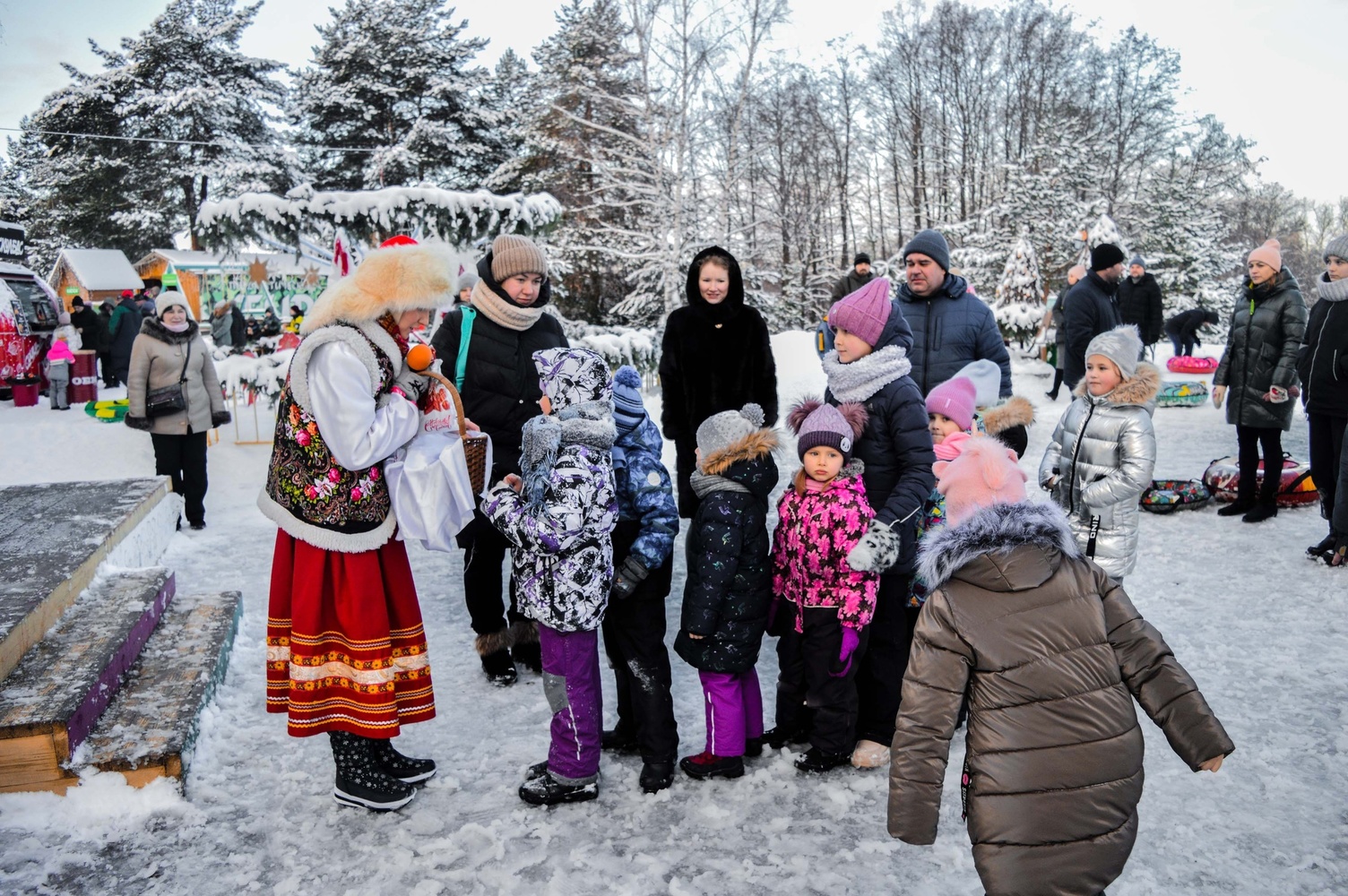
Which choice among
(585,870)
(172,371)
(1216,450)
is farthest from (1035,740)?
(1216,450)

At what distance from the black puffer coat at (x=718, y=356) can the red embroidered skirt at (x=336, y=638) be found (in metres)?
2.43

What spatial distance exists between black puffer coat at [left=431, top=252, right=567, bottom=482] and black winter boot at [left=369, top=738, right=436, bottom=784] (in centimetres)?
134

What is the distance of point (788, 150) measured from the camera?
119ft

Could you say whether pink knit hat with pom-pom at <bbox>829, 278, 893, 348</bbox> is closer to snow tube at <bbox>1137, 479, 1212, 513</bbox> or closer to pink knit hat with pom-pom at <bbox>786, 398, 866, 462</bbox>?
pink knit hat with pom-pom at <bbox>786, 398, 866, 462</bbox>

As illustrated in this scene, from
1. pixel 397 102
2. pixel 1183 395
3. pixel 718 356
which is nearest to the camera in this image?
pixel 718 356

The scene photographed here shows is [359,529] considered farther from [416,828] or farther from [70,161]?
[70,161]

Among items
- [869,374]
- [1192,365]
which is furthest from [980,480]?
[1192,365]

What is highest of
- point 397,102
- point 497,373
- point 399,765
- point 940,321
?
point 397,102

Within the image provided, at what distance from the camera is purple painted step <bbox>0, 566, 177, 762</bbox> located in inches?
121

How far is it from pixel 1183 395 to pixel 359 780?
1192cm

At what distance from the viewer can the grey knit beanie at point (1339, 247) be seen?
5.57 metres

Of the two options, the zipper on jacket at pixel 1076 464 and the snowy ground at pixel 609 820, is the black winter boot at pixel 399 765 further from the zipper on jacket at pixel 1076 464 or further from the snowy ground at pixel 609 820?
the zipper on jacket at pixel 1076 464

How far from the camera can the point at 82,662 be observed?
11.5ft

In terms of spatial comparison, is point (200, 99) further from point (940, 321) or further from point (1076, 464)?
point (1076, 464)
